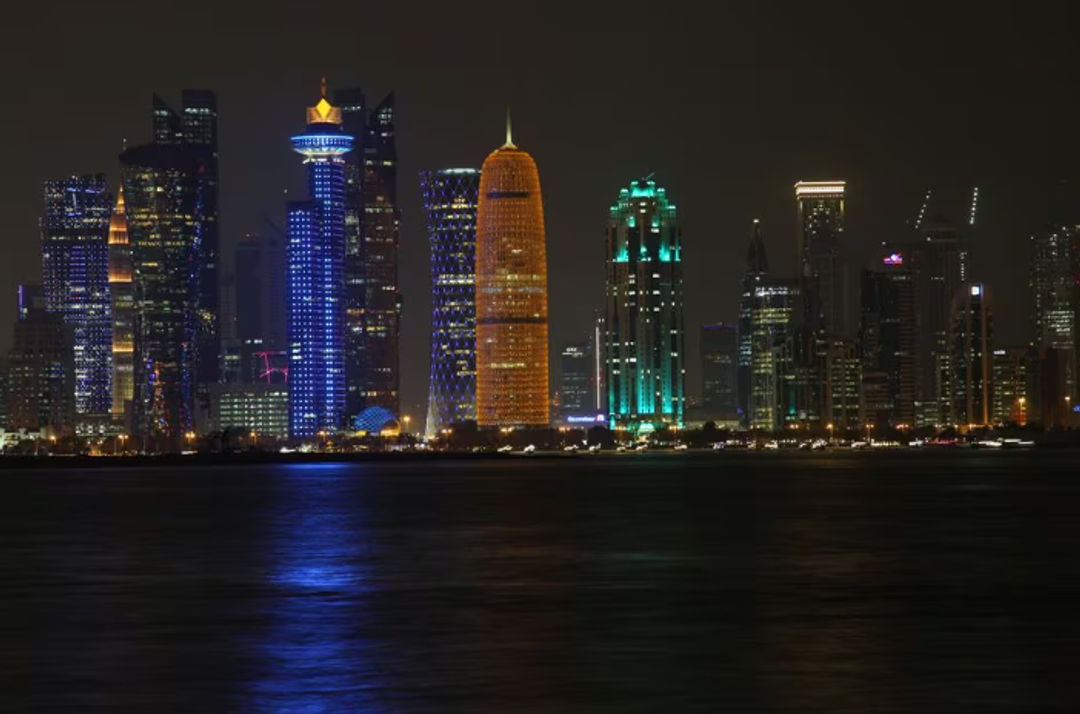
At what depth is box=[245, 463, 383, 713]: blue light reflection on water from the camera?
108ft

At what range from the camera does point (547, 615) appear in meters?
46.4

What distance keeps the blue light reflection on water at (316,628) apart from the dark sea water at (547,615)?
125 mm

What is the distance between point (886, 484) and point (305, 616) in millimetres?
128699

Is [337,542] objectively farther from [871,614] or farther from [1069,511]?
[1069,511]

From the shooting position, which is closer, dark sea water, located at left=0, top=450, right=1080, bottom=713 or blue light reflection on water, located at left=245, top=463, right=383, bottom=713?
blue light reflection on water, located at left=245, top=463, right=383, bottom=713

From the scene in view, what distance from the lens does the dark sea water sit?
3300cm

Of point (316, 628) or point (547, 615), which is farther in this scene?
point (547, 615)

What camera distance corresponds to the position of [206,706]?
31641mm

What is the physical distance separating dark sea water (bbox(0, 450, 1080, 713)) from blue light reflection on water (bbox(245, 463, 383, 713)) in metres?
0.13

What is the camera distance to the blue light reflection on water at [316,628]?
108 feet

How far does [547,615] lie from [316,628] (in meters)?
6.38

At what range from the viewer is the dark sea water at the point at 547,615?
3300 centimetres

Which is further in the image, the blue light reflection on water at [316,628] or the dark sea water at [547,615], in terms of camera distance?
the dark sea water at [547,615]

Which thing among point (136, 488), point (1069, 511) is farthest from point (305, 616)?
point (136, 488)
